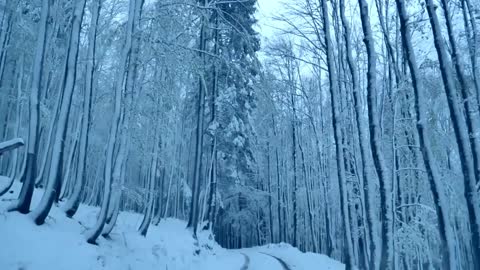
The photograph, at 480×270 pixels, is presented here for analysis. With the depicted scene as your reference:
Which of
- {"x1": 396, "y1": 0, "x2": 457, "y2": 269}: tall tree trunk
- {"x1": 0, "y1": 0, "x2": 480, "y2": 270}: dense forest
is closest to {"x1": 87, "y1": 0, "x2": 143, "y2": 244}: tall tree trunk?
{"x1": 0, "y1": 0, "x2": 480, "y2": 270}: dense forest

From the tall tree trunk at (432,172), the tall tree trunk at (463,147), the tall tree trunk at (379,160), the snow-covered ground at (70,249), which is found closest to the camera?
the snow-covered ground at (70,249)

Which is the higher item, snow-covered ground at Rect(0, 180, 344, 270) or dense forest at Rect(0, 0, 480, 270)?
dense forest at Rect(0, 0, 480, 270)

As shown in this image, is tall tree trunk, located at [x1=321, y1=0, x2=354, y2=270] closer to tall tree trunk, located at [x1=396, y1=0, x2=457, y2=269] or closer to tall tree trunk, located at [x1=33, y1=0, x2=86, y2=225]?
tall tree trunk, located at [x1=396, y1=0, x2=457, y2=269]

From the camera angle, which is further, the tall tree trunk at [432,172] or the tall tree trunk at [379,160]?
the tall tree trunk at [379,160]

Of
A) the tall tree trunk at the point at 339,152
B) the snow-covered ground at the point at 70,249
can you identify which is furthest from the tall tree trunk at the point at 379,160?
the snow-covered ground at the point at 70,249

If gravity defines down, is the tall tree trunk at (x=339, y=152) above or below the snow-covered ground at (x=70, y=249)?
above

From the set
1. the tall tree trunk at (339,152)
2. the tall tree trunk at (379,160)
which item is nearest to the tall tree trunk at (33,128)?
the tall tree trunk at (379,160)

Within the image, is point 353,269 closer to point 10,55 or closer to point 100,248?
point 100,248

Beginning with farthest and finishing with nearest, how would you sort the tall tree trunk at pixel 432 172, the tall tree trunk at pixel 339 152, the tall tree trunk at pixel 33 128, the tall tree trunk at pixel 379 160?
the tall tree trunk at pixel 339 152
the tall tree trunk at pixel 379 160
the tall tree trunk at pixel 432 172
the tall tree trunk at pixel 33 128

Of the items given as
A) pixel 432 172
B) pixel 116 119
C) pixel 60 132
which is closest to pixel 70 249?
pixel 60 132

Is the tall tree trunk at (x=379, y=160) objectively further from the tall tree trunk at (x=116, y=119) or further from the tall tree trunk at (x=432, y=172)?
the tall tree trunk at (x=116, y=119)

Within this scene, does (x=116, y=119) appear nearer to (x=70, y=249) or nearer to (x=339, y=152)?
(x=70, y=249)

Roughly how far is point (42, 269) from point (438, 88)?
14.8 metres

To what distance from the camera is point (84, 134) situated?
34.2 feet
